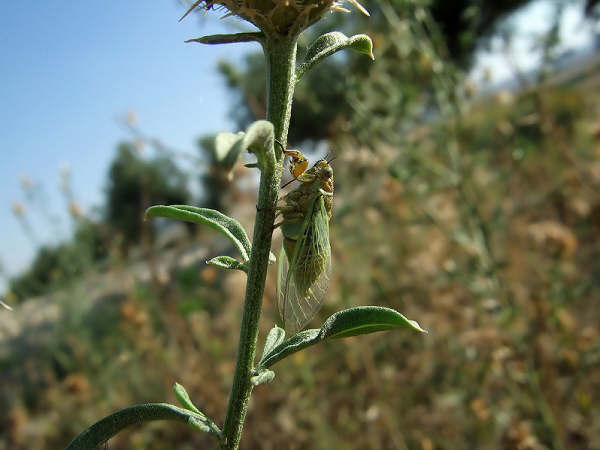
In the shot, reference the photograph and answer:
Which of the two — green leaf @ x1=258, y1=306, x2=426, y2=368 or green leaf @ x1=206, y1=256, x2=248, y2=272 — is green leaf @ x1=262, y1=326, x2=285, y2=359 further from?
green leaf @ x1=206, y1=256, x2=248, y2=272

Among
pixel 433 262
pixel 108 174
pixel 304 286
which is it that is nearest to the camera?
pixel 304 286

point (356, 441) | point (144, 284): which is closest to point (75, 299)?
point (144, 284)

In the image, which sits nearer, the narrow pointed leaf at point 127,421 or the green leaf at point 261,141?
the green leaf at point 261,141

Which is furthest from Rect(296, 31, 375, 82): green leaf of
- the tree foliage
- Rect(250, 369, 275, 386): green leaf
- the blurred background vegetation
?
the tree foliage

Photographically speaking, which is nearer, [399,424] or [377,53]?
[399,424]

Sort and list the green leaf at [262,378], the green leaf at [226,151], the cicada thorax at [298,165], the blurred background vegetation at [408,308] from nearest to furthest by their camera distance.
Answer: the green leaf at [226,151] → the green leaf at [262,378] → the cicada thorax at [298,165] → the blurred background vegetation at [408,308]

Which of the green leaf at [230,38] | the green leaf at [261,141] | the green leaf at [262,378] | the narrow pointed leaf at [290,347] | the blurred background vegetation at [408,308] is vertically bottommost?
the blurred background vegetation at [408,308]

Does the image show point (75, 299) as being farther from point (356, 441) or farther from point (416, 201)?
point (416, 201)

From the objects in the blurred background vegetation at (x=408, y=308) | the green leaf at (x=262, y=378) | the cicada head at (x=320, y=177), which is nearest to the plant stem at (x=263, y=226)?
the green leaf at (x=262, y=378)

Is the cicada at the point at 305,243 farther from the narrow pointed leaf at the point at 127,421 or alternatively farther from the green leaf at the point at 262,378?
the narrow pointed leaf at the point at 127,421
